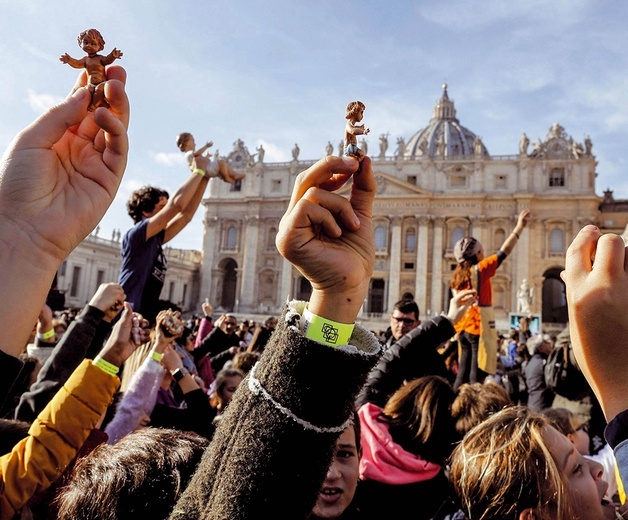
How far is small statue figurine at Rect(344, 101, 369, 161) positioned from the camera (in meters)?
1.16

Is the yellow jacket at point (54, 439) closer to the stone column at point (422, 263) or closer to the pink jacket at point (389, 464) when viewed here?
the pink jacket at point (389, 464)

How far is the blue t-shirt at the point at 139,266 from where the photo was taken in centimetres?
339

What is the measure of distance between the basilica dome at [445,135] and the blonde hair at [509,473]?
52373mm

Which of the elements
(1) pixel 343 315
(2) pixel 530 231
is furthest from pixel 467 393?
(2) pixel 530 231

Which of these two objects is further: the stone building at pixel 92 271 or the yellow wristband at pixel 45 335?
the stone building at pixel 92 271

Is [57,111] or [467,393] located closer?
[57,111]

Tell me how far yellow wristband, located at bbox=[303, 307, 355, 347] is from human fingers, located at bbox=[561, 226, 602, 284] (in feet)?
1.74

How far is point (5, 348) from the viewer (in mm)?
1193

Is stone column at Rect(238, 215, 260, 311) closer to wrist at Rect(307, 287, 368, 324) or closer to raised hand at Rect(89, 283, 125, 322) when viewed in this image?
raised hand at Rect(89, 283, 125, 322)

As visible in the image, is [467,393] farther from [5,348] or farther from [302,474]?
[5,348]

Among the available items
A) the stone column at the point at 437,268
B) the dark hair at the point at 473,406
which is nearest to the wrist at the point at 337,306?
the dark hair at the point at 473,406

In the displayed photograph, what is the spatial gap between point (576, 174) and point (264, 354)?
43142 millimetres

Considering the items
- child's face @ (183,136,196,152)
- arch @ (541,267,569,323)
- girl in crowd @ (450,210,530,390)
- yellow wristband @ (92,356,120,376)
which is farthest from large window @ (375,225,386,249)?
yellow wristband @ (92,356,120,376)

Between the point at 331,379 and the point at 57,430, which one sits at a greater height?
the point at 331,379
